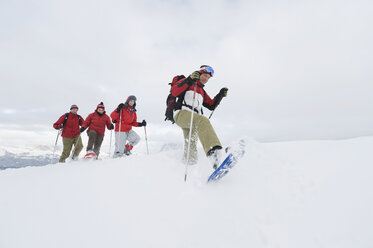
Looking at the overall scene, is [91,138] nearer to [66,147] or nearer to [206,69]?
[66,147]

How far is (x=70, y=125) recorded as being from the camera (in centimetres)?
789

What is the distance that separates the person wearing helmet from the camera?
348cm

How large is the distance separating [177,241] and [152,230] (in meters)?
0.25

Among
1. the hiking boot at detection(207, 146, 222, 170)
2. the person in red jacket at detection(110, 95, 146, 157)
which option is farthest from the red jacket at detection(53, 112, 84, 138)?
the hiking boot at detection(207, 146, 222, 170)

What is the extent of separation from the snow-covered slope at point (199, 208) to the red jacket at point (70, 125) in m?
5.38

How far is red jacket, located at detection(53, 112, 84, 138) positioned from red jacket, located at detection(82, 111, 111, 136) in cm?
88

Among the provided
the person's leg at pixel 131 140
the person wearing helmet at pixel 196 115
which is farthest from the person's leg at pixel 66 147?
the person wearing helmet at pixel 196 115

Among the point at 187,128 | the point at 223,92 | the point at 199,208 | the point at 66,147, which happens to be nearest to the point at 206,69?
the point at 223,92

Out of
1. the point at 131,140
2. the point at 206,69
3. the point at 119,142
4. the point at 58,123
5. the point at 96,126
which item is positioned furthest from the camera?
the point at 131,140

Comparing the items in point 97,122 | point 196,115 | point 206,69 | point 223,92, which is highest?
point 206,69

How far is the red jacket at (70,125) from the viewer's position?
25.6 ft

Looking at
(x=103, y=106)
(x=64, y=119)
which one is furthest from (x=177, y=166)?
(x=64, y=119)

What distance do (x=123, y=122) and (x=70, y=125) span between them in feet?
7.72

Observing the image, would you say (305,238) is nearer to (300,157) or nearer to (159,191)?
(159,191)
